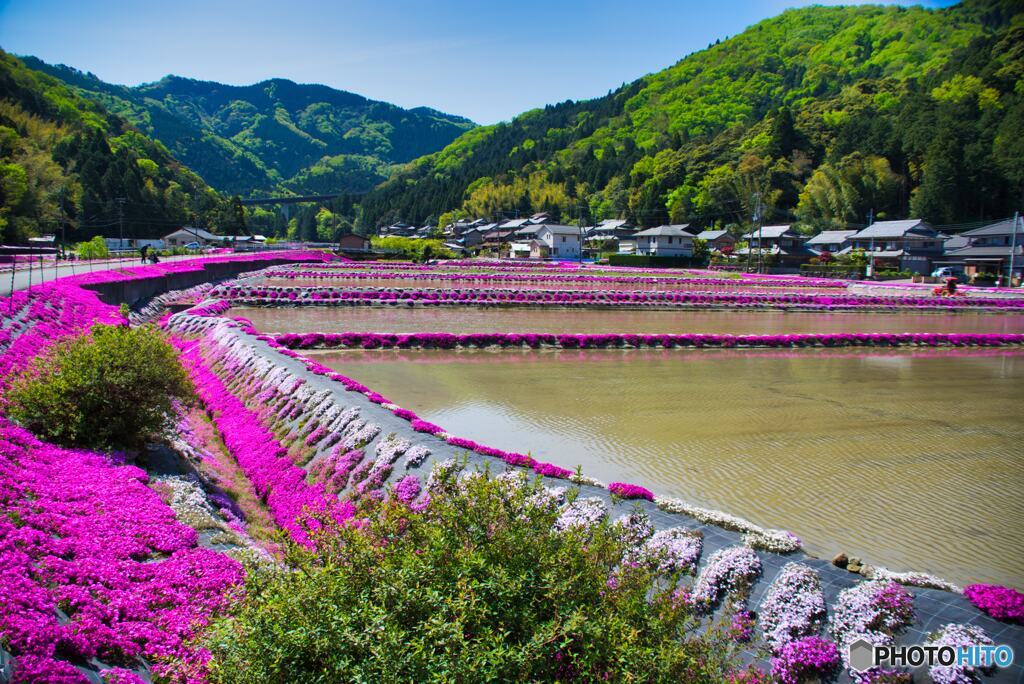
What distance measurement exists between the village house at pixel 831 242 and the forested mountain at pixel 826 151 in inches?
345

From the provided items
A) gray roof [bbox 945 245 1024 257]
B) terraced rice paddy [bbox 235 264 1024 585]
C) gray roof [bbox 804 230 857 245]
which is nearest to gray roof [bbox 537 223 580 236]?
gray roof [bbox 804 230 857 245]

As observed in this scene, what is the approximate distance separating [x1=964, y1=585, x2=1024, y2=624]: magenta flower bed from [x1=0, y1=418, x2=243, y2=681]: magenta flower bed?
6.47 m

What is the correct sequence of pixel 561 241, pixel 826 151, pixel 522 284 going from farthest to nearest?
1. pixel 561 241
2. pixel 826 151
3. pixel 522 284

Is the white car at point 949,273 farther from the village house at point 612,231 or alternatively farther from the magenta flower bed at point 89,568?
the magenta flower bed at point 89,568

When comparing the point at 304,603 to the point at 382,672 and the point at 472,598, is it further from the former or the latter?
the point at 472,598

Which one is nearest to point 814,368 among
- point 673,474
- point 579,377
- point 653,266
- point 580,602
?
point 579,377

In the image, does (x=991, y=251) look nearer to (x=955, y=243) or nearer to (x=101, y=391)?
(x=955, y=243)

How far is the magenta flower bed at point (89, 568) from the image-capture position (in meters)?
5.09

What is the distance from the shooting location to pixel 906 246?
71812mm

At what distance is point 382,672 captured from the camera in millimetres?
3777

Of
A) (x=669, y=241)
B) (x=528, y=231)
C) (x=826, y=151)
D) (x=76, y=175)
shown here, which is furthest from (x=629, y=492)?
(x=826, y=151)

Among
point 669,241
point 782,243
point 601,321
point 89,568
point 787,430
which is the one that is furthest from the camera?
point 669,241

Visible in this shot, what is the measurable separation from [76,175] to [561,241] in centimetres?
7289

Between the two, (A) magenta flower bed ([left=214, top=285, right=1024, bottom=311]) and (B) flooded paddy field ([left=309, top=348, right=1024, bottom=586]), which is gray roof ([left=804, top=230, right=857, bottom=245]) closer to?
(A) magenta flower bed ([left=214, top=285, right=1024, bottom=311])
